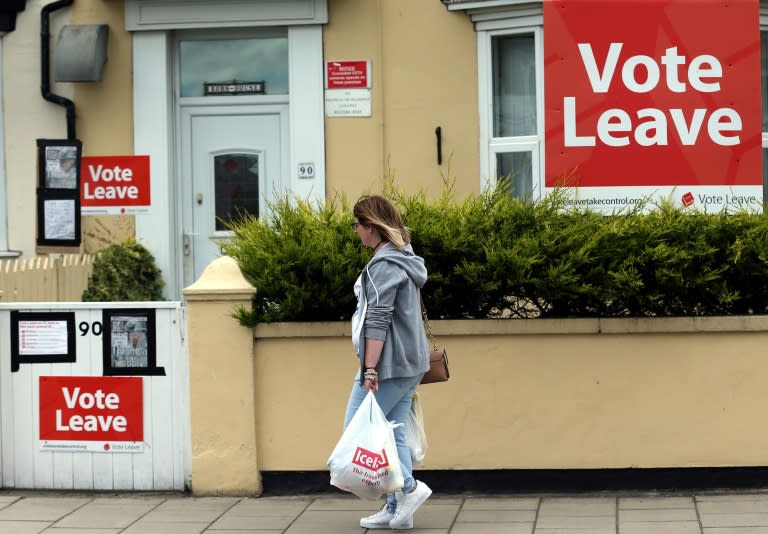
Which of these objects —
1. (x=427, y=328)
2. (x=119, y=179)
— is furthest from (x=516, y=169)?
(x=427, y=328)

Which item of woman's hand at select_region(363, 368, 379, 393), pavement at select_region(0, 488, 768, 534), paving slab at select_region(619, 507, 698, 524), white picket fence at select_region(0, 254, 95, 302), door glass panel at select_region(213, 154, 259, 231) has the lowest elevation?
pavement at select_region(0, 488, 768, 534)

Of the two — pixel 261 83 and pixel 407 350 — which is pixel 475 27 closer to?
pixel 261 83

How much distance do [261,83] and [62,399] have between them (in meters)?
4.98

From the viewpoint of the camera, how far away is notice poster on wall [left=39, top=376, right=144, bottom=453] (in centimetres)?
752

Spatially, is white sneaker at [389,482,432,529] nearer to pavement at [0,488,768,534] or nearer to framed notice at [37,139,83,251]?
pavement at [0,488,768,534]

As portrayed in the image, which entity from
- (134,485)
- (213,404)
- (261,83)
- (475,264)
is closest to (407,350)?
(475,264)

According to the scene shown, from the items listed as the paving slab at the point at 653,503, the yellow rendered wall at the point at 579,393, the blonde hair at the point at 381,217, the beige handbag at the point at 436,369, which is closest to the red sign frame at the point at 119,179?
the yellow rendered wall at the point at 579,393

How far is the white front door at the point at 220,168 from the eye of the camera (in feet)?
38.6

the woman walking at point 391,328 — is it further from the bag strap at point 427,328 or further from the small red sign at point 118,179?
the small red sign at point 118,179

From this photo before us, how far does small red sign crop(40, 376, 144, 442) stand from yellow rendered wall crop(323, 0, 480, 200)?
169 inches

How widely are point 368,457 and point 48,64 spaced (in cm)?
695

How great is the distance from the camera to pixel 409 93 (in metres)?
11.2

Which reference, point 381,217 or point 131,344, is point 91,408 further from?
point 381,217

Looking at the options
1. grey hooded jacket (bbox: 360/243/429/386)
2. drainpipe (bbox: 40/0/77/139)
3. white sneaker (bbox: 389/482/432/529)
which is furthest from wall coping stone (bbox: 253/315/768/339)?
drainpipe (bbox: 40/0/77/139)
